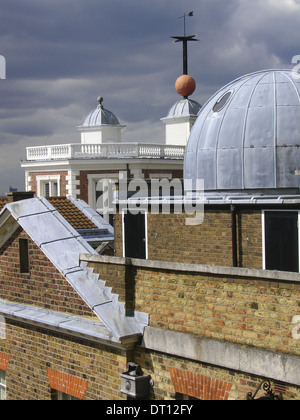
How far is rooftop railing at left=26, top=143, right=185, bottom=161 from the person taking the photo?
113ft

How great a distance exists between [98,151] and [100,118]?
5.34 meters

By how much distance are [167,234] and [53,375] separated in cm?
620

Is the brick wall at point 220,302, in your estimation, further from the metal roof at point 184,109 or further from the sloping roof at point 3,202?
the metal roof at point 184,109

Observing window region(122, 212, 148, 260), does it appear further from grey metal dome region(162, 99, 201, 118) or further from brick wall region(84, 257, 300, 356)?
grey metal dome region(162, 99, 201, 118)

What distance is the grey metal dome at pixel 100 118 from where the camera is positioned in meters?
39.5

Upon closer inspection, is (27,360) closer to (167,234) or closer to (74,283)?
(74,283)

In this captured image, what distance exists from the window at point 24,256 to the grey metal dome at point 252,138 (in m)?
6.02

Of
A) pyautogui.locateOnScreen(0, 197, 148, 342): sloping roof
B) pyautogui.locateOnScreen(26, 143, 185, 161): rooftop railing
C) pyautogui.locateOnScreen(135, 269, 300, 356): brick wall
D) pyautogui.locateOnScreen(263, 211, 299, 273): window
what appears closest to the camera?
pyautogui.locateOnScreen(135, 269, 300, 356): brick wall

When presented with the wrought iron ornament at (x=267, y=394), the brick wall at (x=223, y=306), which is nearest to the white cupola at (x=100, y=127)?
the brick wall at (x=223, y=306)

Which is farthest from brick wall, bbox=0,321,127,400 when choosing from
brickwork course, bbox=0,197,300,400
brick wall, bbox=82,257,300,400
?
brick wall, bbox=82,257,300,400

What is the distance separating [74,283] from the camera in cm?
859

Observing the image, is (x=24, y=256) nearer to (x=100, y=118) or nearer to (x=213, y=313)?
(x=213, y=313)

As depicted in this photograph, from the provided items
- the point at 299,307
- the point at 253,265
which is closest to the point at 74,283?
the point at 299,307

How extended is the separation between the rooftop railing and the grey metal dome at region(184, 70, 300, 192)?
65.0ft
